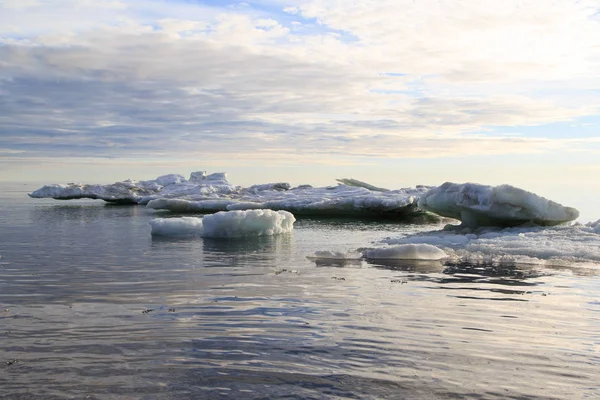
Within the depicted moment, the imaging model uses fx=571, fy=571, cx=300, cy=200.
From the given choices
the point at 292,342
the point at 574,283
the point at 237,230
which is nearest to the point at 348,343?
the point at 292,342

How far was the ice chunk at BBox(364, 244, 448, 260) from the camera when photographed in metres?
16.1

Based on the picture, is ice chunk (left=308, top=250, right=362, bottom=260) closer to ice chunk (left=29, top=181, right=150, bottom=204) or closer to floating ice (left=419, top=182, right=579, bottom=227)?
floating ice (left=419, top=182, right=579, bottom=227)

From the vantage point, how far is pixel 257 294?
34.6 ft

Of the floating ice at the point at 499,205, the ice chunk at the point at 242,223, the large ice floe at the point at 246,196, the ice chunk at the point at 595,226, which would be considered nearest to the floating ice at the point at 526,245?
the ice chunk at the point at 595,226

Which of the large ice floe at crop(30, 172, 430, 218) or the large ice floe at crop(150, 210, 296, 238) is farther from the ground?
the large ice floe at crop(30, 172, 430, 218)

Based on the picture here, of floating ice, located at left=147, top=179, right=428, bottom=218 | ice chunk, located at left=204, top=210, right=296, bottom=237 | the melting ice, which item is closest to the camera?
the melting ice

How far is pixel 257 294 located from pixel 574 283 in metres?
6.70

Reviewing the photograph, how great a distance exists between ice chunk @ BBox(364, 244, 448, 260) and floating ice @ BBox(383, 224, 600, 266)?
42 centimetres

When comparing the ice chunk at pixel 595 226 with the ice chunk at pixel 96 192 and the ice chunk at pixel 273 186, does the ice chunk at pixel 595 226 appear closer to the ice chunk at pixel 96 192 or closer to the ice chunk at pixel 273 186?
the ice chunk at pixel 273 186

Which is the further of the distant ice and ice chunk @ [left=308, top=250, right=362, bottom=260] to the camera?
the distant ice

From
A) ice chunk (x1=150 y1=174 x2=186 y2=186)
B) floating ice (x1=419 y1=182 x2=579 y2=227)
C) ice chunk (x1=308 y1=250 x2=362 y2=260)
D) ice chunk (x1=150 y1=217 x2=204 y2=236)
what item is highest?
ice chunk (x1=150 y1=174 x2=186 y2=186)

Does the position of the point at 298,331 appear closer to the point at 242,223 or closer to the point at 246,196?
the point at 242,223

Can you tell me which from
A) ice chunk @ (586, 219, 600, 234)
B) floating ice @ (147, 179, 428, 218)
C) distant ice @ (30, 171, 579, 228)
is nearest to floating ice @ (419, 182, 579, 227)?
distant ice @ (30, 171, 579, 228)

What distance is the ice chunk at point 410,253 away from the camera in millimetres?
16141
